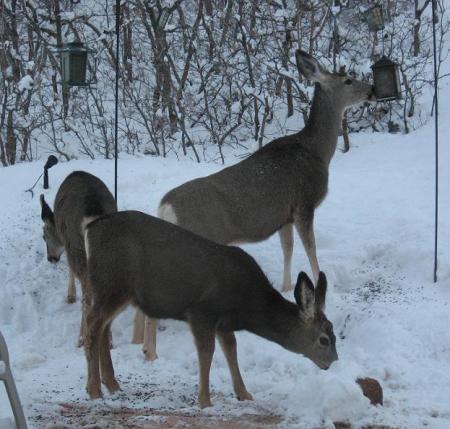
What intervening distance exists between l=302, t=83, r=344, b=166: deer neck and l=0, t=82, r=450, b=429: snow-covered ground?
1085 mm

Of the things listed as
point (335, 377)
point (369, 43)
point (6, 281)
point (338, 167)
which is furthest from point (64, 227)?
point (369, 43)

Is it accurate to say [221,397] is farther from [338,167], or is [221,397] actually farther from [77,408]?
[338,167]

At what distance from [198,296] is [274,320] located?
583 millimetres

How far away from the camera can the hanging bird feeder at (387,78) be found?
8.53 m

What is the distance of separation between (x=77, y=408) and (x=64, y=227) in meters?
2.58

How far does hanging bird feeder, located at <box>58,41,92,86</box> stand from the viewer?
855cm

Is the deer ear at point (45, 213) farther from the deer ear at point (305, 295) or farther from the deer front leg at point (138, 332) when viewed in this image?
the deer ear at point (305, 295)

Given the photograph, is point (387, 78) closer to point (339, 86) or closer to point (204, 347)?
point (339, 86)

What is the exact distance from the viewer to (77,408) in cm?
552

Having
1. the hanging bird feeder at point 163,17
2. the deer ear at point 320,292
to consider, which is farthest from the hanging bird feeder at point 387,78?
the hanging bird feeder at point 163,17

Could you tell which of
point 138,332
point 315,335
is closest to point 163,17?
point 138,332

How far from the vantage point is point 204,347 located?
562 cm

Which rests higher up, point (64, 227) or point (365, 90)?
point (365, 90)

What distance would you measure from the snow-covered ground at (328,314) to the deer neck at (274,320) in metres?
0.36
